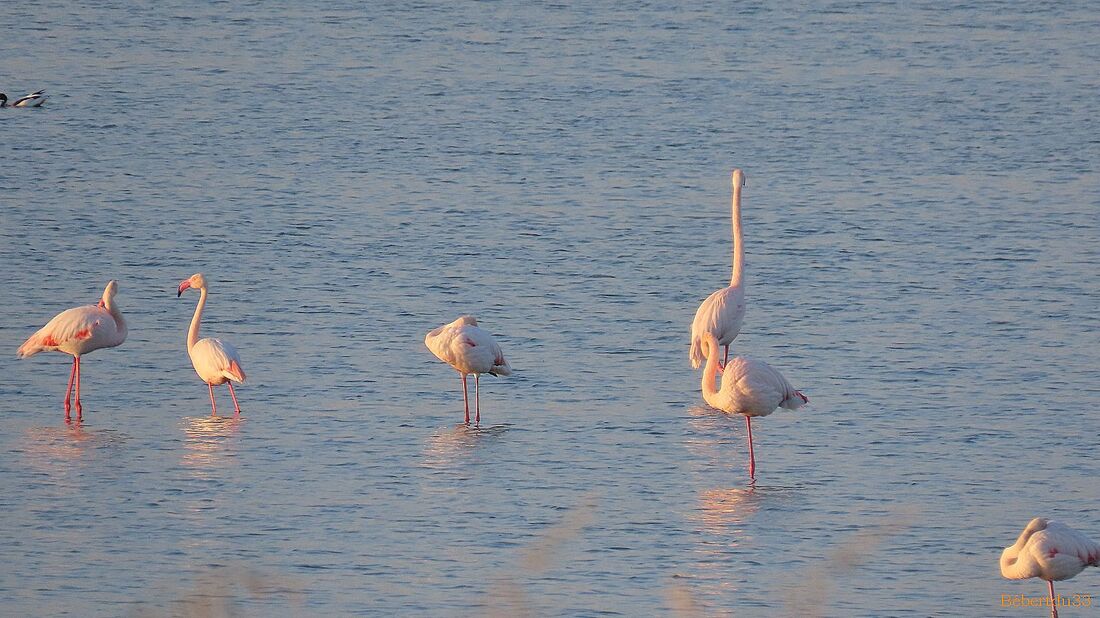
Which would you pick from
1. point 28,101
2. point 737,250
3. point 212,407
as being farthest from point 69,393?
point 28,101

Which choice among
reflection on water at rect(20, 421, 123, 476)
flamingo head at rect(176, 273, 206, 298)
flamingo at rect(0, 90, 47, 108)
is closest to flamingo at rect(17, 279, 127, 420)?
reflection on water at rect(20, 421, 123, 476)

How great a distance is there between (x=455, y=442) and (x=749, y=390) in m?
1.68

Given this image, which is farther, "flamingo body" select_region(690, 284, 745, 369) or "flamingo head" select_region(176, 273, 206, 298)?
"flamingo head" select_region(176, 273, 206, 298)

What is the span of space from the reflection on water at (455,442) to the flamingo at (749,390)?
1.31 meters

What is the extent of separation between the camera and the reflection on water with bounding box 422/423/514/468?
9398 millimetres

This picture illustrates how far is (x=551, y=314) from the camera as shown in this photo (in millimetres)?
13070

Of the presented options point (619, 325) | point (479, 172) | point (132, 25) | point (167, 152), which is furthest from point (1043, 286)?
point (132, 25)

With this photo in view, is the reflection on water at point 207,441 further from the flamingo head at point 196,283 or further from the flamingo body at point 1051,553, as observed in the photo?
the flamingo body at point 1051,553

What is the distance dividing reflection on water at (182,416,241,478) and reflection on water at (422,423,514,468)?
1.07 metres

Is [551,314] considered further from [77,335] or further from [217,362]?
[77,335]

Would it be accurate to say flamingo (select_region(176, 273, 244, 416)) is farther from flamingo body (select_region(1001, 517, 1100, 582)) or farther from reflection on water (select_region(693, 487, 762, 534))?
flamingo body (select_region(1001, 517, 1100, 582))

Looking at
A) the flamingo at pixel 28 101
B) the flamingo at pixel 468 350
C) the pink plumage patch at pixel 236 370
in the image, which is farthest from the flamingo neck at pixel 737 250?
the flamingo at pixel 28 101

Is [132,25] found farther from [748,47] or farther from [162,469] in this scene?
[162,469]

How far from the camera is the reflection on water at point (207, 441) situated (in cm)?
920
